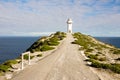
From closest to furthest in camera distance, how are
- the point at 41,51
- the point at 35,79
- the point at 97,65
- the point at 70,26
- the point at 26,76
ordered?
the point at 35,79 → the point at 26,76 → the point at 97,65 → the point at 41,51 → the point at 70,26

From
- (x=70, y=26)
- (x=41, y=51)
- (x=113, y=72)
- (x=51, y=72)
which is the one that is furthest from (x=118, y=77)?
(x=70, y=26)

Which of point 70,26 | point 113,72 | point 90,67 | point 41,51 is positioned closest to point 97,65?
point 90,67

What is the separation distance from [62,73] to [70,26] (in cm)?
8638

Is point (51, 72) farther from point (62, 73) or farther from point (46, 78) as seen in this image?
point (46, 78)

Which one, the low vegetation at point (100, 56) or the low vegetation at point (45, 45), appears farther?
the low vegetation at point (45, 45)

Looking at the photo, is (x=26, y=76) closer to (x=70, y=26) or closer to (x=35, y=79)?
(x=35, y=79)

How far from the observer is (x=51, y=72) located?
19594 millimetres

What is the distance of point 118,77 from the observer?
18.2 m

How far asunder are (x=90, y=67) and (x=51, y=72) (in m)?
4.81

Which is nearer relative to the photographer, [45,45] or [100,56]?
[100,56]

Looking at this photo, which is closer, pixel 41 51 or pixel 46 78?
pixel 46 78

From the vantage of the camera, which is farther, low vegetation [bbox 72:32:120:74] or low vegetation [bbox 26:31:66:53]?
low vegetation [bbox 26:31:66:53]

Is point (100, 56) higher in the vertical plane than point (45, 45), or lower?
lower

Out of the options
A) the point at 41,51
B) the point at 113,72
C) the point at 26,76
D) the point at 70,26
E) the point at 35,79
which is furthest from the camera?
the point at 70,26
